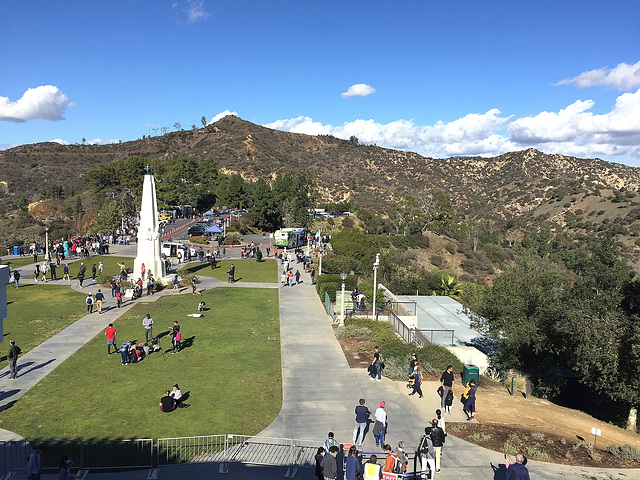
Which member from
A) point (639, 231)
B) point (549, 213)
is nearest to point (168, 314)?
point (639, 231)

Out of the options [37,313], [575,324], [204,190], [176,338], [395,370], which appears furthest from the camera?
[204,190]

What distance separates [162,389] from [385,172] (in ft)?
357

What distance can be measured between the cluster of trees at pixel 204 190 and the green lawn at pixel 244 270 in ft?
63.6

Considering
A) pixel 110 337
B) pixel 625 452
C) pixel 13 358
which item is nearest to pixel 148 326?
pixel 110 337

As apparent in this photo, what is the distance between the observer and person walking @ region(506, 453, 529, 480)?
821cm

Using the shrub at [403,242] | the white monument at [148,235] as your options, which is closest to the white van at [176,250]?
the white monument at [148,235]

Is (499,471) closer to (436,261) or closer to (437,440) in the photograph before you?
(437,440)

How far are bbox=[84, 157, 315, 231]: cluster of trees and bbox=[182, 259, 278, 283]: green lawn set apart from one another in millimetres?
19400

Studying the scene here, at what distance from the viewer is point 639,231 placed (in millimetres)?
62781

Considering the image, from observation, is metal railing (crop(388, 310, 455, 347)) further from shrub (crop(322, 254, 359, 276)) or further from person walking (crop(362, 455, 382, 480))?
shrub (crop(322, 254, 359, 276))

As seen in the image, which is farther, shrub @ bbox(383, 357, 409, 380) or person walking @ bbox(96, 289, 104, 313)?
person walking @ bbox(96, 289, 104, 313)

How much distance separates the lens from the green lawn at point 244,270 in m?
33.2

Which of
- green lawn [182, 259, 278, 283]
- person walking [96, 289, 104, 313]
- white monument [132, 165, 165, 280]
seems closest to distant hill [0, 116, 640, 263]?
green lawn [182, 259, 278, 283]

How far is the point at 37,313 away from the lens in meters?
22.2
